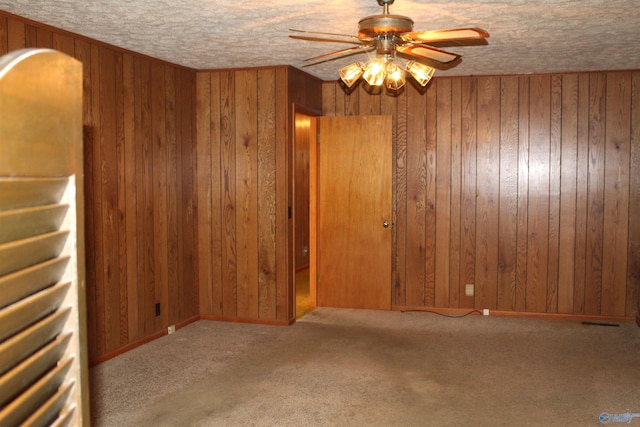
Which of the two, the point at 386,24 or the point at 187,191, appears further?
the point at 187,191

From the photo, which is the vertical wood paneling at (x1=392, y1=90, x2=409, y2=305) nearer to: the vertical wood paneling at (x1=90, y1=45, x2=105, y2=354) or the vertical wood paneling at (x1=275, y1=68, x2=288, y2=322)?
the vertical wood paneling at (x1=275, y1=68, x2=288, y2=322)

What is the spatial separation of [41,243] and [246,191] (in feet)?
15.6

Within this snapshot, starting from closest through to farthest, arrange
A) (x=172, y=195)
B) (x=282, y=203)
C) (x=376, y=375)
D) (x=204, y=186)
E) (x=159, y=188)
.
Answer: (x=376, y=375), (x=159, y=188), (x=172, y=195), (x=282, y=203), (x=204, y=186)

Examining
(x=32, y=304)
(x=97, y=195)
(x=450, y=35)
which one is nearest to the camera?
(x=32, y=304)

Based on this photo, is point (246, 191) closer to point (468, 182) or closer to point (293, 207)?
point (293, 207)

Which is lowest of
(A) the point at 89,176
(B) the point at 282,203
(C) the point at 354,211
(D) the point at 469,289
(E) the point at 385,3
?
(D) the point at 469,289

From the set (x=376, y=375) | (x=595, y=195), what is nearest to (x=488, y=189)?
(x=595, y=195)

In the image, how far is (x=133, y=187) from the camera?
179 inches

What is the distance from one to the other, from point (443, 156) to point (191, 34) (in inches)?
112

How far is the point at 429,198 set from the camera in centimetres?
582

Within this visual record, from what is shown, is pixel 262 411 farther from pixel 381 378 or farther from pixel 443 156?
pixel 443 156

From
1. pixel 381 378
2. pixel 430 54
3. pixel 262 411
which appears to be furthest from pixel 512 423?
pixel 430 54

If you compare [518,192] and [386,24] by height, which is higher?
[386,24]

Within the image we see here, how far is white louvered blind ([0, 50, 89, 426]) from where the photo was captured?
0.61 metres
